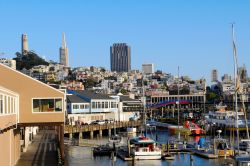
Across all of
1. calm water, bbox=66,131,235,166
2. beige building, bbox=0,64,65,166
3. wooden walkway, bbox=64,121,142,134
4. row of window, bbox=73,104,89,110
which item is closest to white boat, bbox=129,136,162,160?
calm water, bbox=66,131,235,166

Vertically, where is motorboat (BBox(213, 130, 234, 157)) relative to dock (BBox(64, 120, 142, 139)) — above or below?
below

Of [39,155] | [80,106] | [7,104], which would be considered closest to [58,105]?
[39,155]

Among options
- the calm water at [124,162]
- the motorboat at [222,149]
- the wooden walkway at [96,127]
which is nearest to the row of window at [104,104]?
the wooden walkway at [96,127]

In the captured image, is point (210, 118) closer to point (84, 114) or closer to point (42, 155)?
point (84, 114)

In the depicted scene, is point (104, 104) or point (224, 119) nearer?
point (224, 119)

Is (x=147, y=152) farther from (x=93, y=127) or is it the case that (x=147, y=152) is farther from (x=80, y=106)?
(x=80, y=106)

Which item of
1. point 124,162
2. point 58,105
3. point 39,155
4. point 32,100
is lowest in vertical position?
point 124,162

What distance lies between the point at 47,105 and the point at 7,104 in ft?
26.8

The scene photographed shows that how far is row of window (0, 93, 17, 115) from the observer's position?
1139 inches

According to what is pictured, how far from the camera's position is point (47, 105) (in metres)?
39.6

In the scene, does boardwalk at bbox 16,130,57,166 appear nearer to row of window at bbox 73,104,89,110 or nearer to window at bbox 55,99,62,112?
window at bbox 55,99,62,112

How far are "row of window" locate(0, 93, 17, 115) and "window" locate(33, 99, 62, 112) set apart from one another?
2.22 m

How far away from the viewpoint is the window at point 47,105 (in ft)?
129

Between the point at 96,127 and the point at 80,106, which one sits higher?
the point at 80,106
